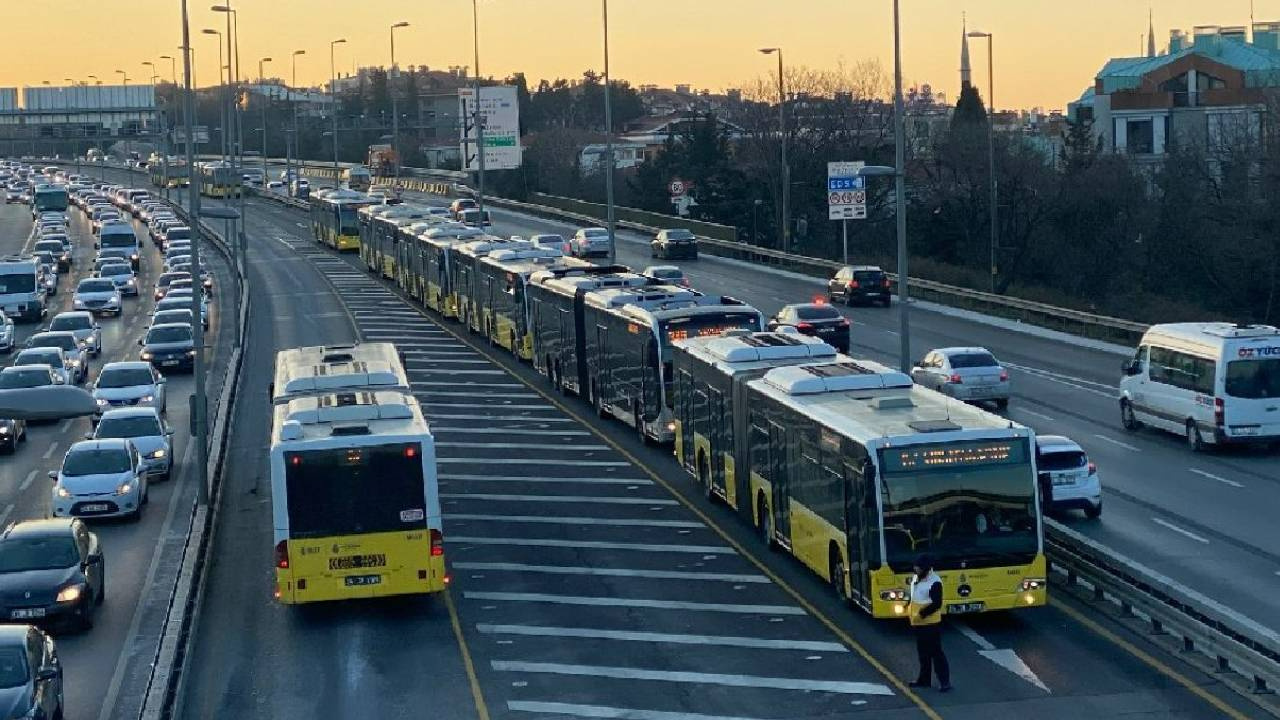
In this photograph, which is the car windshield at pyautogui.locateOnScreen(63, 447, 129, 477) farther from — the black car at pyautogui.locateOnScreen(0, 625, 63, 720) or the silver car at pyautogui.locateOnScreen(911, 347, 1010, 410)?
the silver car at pyautogui.locateOnScreen(911, 347, 1010, 410)

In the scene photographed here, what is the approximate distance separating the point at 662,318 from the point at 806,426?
11.2 metres

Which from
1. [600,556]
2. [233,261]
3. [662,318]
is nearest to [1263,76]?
[233,261]

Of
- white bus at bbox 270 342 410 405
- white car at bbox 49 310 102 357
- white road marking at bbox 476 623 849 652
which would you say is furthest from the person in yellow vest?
white car at bbox 49 310 102 357

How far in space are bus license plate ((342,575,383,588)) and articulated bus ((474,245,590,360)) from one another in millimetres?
26171

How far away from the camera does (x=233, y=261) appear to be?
64.4 metres

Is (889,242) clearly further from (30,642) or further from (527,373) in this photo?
(30,642)

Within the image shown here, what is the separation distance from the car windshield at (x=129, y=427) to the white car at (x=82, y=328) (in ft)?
68.3

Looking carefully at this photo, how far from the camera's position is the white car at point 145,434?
1367 inches

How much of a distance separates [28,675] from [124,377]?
26.1m

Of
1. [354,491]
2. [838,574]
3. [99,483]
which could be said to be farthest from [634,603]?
[99,483]

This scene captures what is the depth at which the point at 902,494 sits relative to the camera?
20.6m

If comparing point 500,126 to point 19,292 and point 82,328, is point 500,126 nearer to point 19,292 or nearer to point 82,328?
point 19,292

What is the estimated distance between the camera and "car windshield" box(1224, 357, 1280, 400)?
34094 millimetres

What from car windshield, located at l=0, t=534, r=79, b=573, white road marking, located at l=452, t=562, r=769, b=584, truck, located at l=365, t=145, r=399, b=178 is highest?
truck, located at l=365, t=145, r=399, b=178
